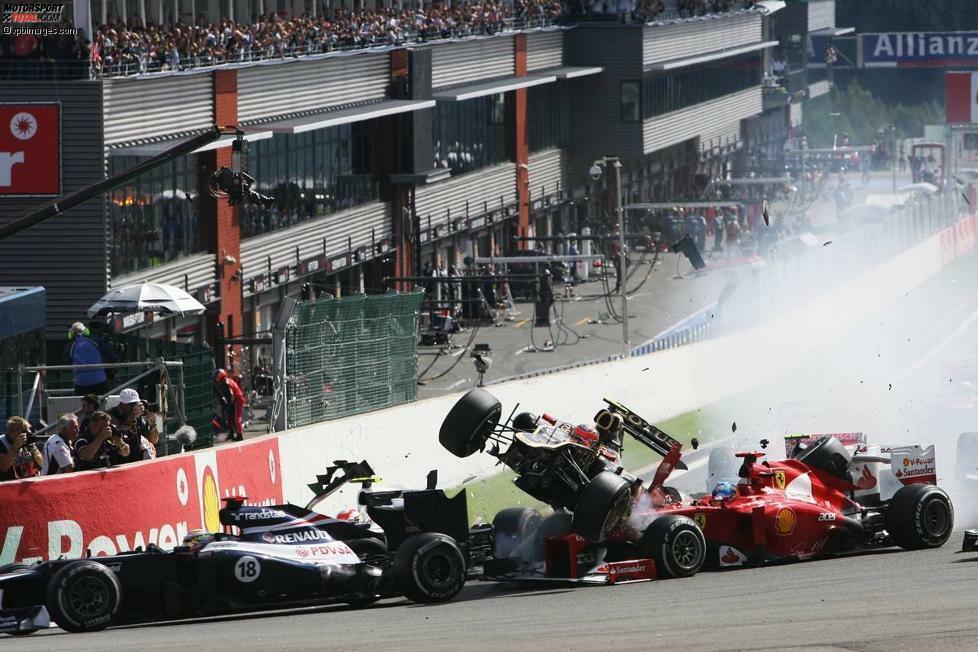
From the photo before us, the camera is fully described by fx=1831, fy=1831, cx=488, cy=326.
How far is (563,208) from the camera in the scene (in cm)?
6544

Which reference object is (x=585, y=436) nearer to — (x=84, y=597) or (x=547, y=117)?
(x=84, y=597)

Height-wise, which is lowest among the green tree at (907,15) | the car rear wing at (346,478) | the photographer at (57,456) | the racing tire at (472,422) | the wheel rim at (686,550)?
the wheel rim at (686,550)

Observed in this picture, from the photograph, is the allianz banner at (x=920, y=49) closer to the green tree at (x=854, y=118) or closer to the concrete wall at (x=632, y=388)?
the green tree at (x=854, y=118)

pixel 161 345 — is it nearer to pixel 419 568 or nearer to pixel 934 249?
pixel 419 568

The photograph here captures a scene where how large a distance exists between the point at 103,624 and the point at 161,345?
998cm

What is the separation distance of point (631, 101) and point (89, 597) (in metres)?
53.1

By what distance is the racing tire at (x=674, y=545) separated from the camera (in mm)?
16547

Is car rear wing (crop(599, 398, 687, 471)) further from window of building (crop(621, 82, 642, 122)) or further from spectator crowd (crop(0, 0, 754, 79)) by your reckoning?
window of building (crop(621, 82, 642, 122))

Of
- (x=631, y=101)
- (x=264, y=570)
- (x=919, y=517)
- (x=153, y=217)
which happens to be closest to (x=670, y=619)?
(x=264, y=570)

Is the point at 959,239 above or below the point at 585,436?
below

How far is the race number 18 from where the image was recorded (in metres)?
15.3

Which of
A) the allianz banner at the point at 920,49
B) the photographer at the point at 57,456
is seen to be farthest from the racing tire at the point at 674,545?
the allianz banner at the point at 920,49

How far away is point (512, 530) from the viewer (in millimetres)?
16906

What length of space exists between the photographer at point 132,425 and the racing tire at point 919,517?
7.42m
